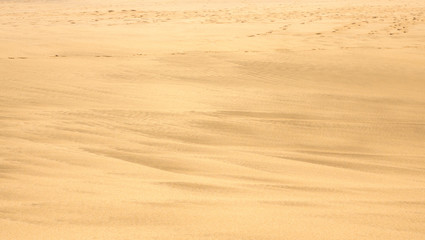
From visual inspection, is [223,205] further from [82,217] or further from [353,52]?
[353,52]

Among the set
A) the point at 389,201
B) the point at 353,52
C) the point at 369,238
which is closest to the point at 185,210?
the point at 369,238

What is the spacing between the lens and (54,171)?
303cm

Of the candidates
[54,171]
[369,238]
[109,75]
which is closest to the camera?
[369,238]

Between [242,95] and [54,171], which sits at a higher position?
[54,171]

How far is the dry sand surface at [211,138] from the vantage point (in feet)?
7.85

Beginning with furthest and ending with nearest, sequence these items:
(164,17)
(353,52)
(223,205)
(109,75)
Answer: (164,17)
(353,52)
(109,75)
(223,205)

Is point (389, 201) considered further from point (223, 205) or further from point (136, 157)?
point (136, 157)

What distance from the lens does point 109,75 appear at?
243 inches

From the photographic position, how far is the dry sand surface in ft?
7.85

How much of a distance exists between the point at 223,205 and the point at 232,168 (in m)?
0.79

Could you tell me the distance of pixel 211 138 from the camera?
415 cm

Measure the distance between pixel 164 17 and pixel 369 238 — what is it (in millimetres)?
12172

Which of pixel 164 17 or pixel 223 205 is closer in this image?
pixel 223 205

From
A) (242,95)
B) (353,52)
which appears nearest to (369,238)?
(242,95)
